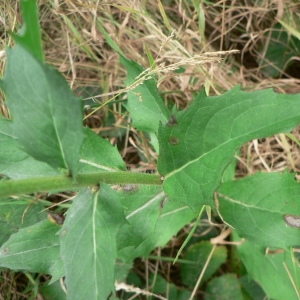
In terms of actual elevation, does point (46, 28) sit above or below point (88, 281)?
above

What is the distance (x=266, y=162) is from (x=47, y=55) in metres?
1.51

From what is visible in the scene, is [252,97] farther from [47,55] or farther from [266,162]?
[47,55]

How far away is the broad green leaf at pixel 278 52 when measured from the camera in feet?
9.03

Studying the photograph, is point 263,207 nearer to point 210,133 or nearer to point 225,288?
point 210,133

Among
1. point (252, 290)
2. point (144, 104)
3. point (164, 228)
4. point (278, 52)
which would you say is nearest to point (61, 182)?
point (144, 104)

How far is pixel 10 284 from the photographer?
245cm

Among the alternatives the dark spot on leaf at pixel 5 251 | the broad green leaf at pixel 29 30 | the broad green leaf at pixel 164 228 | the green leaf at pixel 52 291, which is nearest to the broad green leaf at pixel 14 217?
the green leaf at pixel 52 291

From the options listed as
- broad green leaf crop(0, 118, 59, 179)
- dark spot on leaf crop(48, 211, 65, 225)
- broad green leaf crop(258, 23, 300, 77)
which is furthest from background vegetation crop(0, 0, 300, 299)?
broad green leaf crop(0, 118, 59, 179)

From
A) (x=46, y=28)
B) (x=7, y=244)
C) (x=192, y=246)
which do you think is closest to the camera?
(x=7, y=244)

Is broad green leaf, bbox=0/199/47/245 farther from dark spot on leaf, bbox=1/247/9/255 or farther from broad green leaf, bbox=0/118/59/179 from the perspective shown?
broad green leaf, bbox=0/118/59/179

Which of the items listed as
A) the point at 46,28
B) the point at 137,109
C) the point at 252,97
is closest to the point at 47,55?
the point at 46,28

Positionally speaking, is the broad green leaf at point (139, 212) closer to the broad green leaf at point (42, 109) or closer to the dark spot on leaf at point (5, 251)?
the dark spot on leaf at point (5, 251)

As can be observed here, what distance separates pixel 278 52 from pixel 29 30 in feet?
6.60

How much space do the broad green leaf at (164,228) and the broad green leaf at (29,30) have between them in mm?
1296
